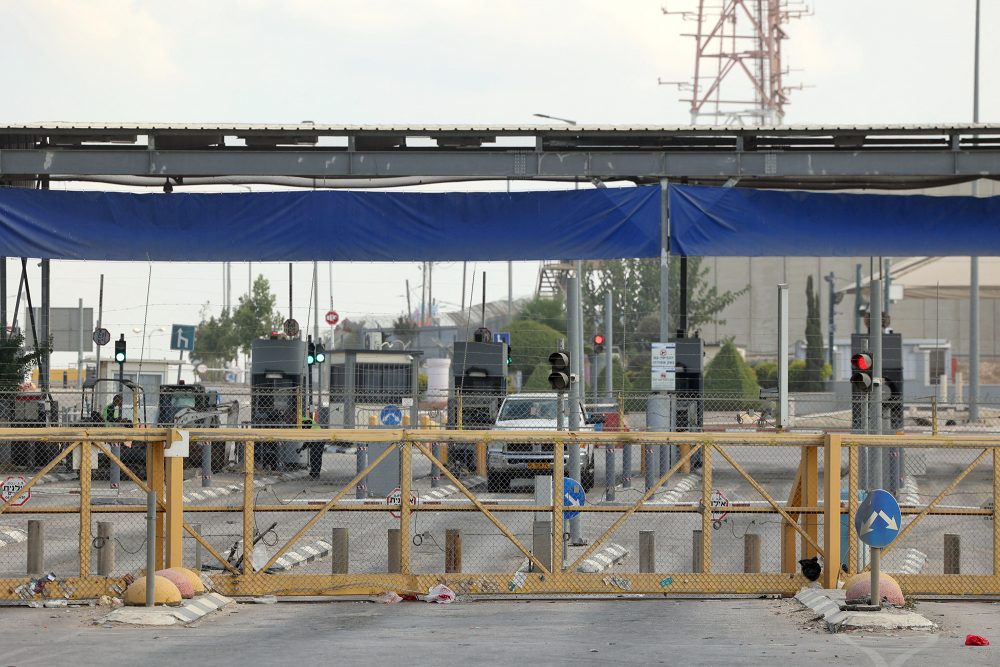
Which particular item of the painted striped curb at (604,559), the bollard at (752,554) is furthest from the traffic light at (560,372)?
the bollard at (752,554)

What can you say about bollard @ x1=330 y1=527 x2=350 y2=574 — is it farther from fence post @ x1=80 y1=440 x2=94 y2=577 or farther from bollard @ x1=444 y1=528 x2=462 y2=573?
fence post @ x1=80 y1=440 x2=94 y2=577

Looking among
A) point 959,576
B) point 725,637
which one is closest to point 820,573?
point 959,576

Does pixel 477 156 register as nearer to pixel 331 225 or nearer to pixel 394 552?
pixel 331 225

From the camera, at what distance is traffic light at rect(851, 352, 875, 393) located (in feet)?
61.9

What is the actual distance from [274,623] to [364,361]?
85.3 feet

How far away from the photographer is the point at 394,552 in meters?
15.5

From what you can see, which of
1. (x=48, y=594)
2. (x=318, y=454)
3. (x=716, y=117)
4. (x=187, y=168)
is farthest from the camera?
(x=716, y=117)

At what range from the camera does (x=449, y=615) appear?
13.2 meters

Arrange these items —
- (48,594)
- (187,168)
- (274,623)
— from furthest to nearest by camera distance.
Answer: (187,168) → (48,594) → (274,623)

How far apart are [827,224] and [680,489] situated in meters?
6.08

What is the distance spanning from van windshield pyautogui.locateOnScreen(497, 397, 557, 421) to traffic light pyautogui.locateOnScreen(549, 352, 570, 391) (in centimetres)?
999

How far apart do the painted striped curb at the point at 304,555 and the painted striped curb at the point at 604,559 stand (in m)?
3.70

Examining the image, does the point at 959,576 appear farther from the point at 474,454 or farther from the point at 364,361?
the point at 364,361

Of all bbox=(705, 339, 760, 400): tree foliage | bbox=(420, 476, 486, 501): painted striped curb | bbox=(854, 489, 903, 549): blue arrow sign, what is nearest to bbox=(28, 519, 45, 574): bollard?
bbox=(854, 489, 903, 549): blue arrow sign
